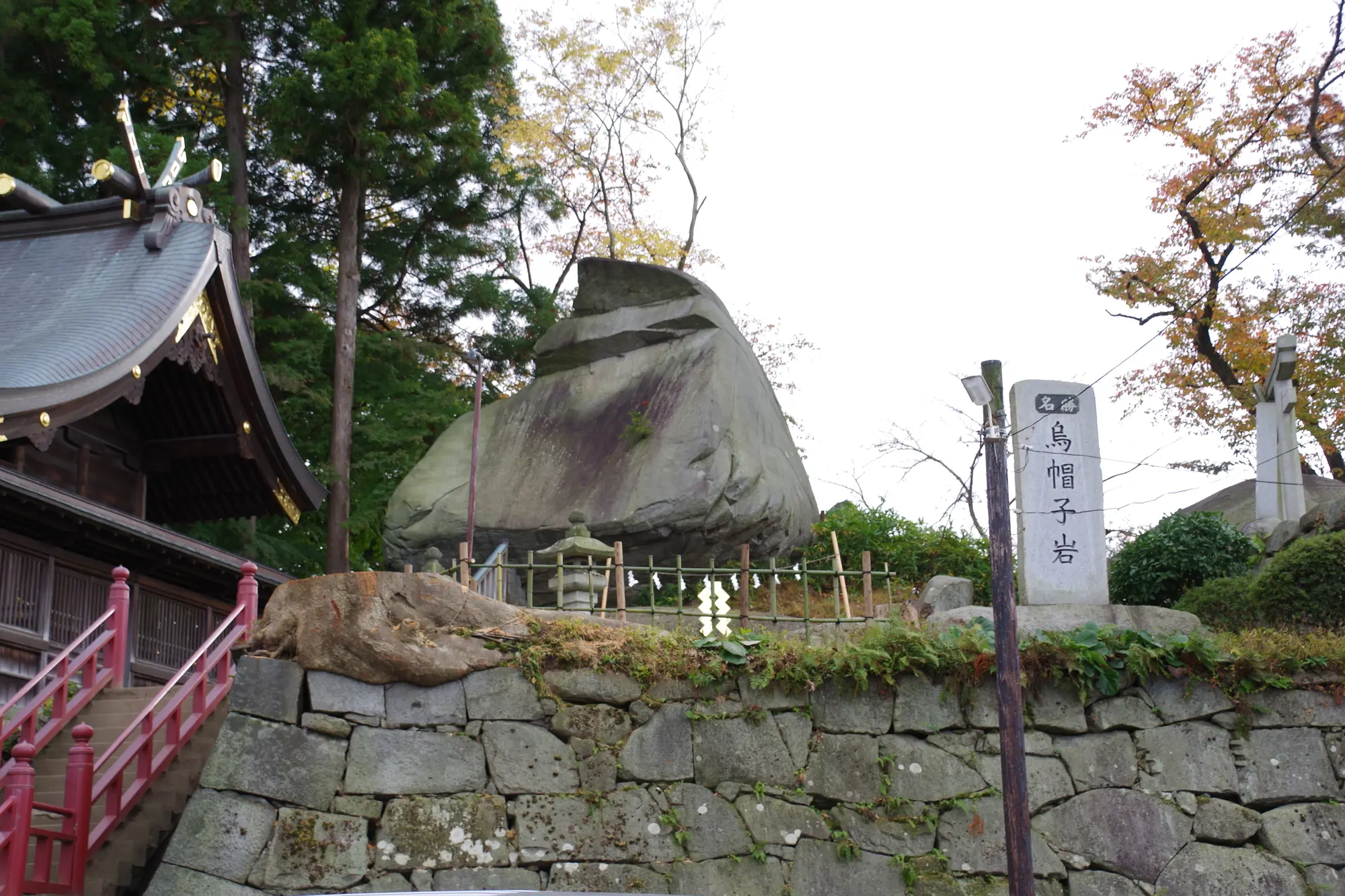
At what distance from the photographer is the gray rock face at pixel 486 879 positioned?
8453 millimetres

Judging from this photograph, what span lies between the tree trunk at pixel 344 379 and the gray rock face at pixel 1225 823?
12.9m

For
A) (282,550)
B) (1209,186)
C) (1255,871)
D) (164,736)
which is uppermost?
(1209,186)

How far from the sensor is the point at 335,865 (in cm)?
837

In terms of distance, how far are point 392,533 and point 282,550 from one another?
282cm

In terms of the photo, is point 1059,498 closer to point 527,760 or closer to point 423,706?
point 527,760

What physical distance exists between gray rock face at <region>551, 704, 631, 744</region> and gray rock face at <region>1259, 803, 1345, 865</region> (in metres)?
5.05

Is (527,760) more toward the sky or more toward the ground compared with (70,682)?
more toward the ground

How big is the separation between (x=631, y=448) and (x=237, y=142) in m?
9.41

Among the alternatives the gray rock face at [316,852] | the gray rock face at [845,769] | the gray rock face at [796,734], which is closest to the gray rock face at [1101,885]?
the gray rock face at [845,769]

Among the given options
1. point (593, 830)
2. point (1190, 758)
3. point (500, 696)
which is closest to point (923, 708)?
point (1190, 758)

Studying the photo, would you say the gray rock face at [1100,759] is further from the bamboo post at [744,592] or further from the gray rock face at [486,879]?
the gray rock face at [486,879]

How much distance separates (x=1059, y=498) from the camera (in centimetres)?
1206

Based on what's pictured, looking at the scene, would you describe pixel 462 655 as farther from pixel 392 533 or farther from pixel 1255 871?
pixel 392 533

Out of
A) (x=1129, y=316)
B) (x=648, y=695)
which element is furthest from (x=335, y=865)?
(x=1129, y=316)
